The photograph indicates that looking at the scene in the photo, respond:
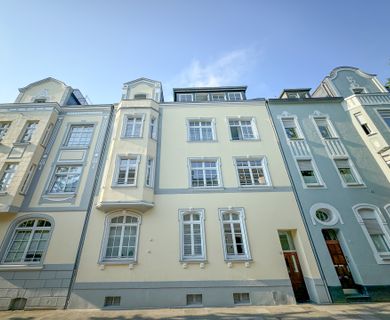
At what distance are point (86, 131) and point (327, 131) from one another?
58.2 ft

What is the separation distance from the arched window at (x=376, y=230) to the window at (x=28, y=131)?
20938mm

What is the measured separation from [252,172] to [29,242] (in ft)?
42.7

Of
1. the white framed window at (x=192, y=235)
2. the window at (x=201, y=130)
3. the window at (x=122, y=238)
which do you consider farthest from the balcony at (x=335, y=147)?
the window at (x=122, y=238)

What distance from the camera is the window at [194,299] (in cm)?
840

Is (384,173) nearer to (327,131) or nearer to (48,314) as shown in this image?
(327,131)

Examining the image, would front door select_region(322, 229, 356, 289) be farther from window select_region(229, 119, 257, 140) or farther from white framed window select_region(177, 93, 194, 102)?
white framed window select_region(177, 93, 194, 102)

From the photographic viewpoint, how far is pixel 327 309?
757 centimetres

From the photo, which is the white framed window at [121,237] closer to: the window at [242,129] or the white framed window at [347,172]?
the window at [242,129]

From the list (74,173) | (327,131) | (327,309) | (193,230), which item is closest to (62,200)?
(74,173)

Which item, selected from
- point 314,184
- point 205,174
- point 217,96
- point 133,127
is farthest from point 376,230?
point 133,127

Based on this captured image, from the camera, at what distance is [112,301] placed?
8.45 m

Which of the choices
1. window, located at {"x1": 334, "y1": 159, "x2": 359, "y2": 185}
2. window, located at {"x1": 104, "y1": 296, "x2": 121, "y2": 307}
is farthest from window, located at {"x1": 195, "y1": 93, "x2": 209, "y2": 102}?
window, located at {"x1": 104, "y1": 296, "x2": 121, "y2": 307}

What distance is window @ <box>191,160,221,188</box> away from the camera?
1141cm

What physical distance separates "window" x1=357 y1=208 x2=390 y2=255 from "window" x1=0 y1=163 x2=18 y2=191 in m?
20.2
